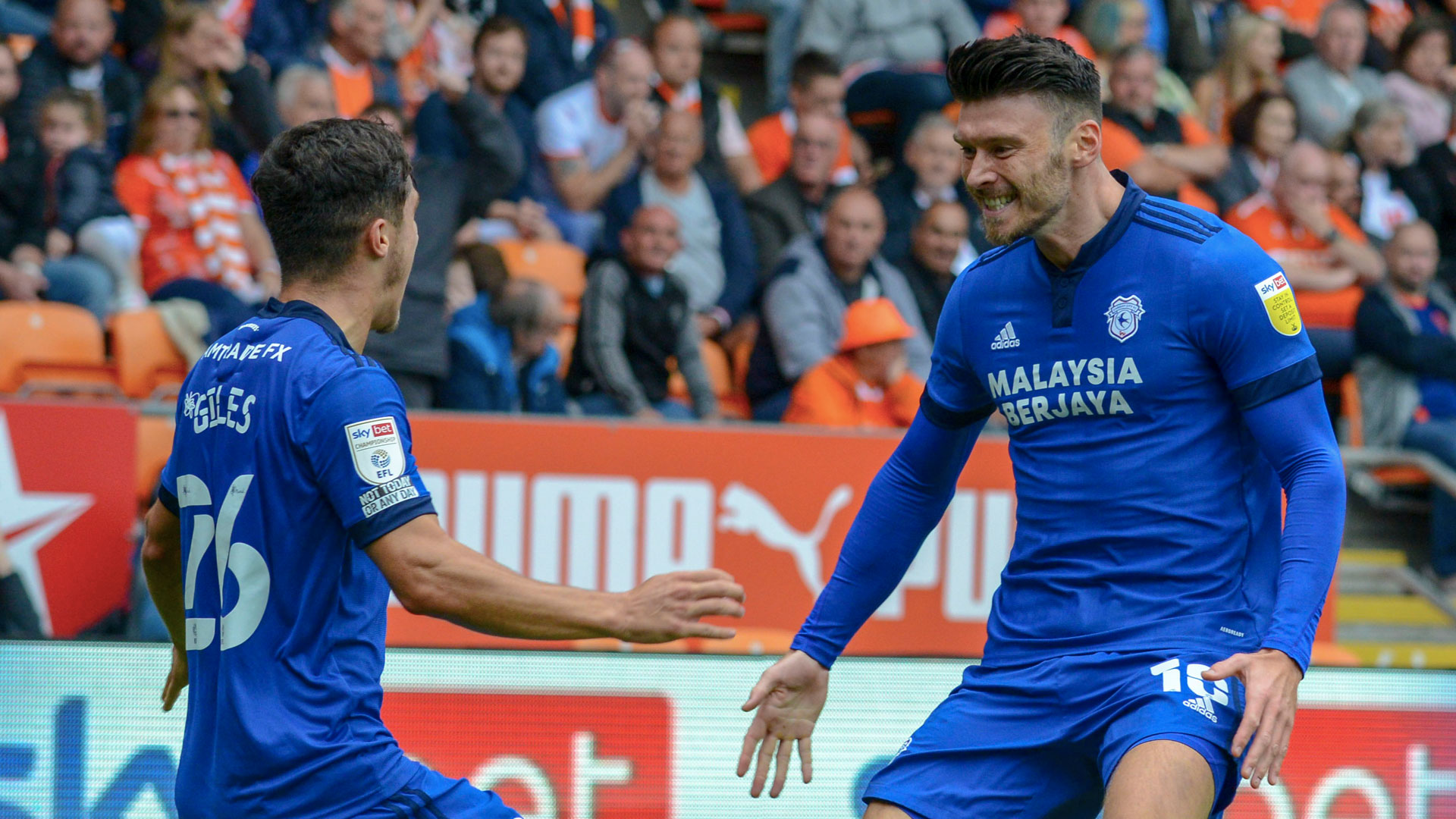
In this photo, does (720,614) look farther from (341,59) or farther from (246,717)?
(341,59)

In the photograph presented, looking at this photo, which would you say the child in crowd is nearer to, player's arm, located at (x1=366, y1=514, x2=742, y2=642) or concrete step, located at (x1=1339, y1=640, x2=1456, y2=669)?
player's arm, located at (x1=366, y1=514, x2=742, y2=642)

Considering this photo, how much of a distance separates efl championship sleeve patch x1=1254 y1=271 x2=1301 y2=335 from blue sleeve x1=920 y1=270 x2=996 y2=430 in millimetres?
669

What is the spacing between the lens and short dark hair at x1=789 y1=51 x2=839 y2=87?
9.82m

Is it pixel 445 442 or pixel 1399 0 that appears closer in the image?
pixel 445 442

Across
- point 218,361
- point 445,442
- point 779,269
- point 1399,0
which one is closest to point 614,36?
point 779,269

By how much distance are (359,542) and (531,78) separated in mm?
7303

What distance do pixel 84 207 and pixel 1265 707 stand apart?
6678 mm

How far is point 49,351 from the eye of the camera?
732 centimetres

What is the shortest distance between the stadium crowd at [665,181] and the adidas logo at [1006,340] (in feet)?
15.0

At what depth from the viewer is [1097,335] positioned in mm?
3225

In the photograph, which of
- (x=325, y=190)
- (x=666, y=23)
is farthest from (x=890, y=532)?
(x=666, y=23)

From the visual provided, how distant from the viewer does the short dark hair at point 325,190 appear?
2.85 metres

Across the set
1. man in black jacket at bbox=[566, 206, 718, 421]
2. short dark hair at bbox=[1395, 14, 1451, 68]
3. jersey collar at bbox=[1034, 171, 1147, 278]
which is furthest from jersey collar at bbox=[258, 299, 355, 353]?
short dark hair at bbox=[1395, 14, 1451, 68]

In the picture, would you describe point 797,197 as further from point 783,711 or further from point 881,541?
point 783,711
